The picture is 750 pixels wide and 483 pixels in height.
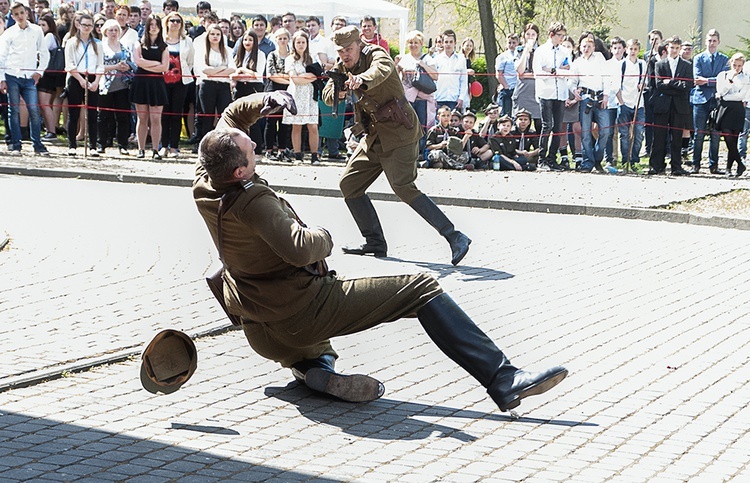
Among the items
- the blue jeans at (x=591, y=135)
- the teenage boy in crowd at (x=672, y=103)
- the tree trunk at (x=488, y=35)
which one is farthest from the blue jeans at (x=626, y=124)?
the tree trunk at (x=488, y=35)

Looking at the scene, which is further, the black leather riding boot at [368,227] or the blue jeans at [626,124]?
the blue jeans at [626,124]

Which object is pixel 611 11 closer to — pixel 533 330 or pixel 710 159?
pixel 710 159

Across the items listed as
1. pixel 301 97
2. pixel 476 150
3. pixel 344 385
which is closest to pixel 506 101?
pixel 476 150

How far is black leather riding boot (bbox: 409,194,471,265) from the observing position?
9898 mm

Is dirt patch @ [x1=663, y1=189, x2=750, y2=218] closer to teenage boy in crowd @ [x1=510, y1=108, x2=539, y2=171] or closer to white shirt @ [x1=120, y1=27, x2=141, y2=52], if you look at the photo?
teenage boy in crowd @ [x1=510, y1=108, x2=539, y2=171]

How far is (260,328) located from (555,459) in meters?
1.61

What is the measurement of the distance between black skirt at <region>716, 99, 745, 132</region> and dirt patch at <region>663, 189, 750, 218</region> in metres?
3.08

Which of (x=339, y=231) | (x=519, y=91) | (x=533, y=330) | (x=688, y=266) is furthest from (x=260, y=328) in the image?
(x=519, y=91)

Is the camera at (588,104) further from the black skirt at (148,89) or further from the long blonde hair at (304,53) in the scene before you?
the black skirt at (148,89)

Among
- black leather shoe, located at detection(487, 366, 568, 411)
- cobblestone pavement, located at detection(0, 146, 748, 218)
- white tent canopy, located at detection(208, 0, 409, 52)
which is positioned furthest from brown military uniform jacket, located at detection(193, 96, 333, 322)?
white tent canopy, located at detection(208, 0, 409, 52)

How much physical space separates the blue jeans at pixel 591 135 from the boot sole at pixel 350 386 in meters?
12.9

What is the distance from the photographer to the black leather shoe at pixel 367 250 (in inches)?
404

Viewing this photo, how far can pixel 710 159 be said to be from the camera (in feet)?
59.9

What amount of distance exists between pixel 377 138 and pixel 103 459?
544 centimetres
